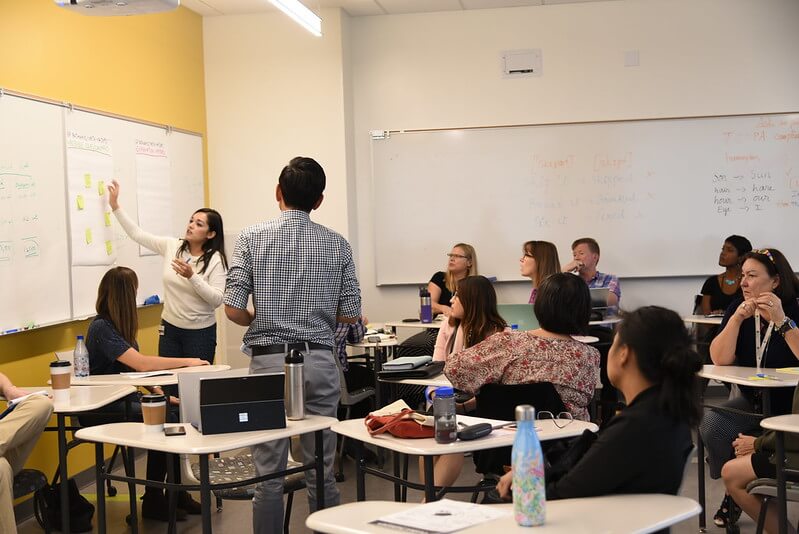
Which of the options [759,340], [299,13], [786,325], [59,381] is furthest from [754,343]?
[299,13]

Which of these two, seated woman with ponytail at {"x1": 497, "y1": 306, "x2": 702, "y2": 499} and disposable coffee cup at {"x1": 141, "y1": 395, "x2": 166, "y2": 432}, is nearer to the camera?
seated woman with ponytail at {"x1": 497, "y1": 306, "x2": 702, "y2": 499}

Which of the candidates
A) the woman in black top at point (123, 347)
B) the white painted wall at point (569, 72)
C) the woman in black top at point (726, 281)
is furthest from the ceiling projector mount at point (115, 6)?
the woman in black top at point (726, 281)

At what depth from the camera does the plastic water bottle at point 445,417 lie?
2.83m

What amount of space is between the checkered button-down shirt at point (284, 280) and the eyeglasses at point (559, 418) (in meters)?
0.88

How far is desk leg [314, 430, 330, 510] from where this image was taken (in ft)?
10.6

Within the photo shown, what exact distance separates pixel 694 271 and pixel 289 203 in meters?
4.72

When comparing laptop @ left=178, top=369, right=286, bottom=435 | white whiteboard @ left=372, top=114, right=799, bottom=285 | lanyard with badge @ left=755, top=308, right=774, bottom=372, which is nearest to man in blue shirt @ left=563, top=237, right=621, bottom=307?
white whiteboard @ left=372, top=114, right=799, bottom=285

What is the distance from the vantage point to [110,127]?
580 cm

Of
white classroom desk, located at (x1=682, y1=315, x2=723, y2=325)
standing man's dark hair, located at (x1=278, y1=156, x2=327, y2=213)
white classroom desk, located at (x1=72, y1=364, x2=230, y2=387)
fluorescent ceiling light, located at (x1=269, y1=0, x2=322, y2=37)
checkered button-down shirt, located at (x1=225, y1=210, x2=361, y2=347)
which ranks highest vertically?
fluorescent ceiling light, located at (x1=269, y1=0, x2=322, y2=37)

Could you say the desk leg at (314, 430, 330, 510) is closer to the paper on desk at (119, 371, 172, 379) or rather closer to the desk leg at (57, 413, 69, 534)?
the desk leg at (57, 413, 69, 534)

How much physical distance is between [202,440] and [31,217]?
8.40 ft

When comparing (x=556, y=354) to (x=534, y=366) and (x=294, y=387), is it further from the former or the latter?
(x=294, y=387)

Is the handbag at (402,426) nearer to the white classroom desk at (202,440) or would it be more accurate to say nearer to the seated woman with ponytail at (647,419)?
the white classroom desk at (202,440)

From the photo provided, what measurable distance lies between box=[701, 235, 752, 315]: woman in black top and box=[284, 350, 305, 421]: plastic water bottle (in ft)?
15.0
